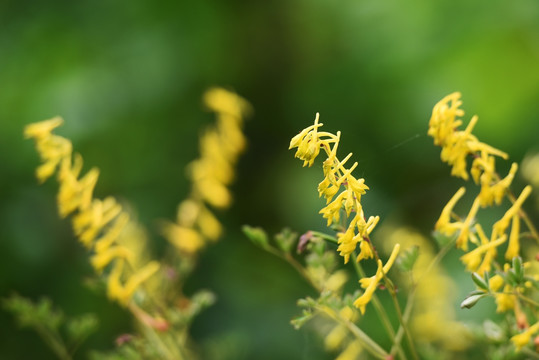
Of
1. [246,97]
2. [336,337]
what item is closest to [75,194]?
[336,337]

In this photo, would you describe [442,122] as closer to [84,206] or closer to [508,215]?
[508,215]

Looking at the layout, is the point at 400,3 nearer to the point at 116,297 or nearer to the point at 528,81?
the point at 528,81

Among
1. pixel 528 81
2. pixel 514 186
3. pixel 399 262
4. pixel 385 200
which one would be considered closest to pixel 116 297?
pixel 399 262

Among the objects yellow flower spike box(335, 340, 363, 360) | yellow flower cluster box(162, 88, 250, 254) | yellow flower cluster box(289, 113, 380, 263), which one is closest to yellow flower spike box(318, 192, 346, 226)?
yellow flower cluster box(289, 113, 380, 263)

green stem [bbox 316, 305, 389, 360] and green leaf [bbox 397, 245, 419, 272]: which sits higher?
green leaf [bbox 397, 245, 419, 272]

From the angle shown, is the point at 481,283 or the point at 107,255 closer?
the point at 481,283

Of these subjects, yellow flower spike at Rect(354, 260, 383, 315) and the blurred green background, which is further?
the blurred green background

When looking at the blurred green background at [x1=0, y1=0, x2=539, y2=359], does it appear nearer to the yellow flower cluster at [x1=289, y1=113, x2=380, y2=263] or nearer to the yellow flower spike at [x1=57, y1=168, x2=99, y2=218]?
the yellow flower spike at [x1=57, y1=168, x2=99, y2=218]

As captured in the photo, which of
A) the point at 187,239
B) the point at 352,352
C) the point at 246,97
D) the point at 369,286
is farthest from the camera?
the point at 246,97
